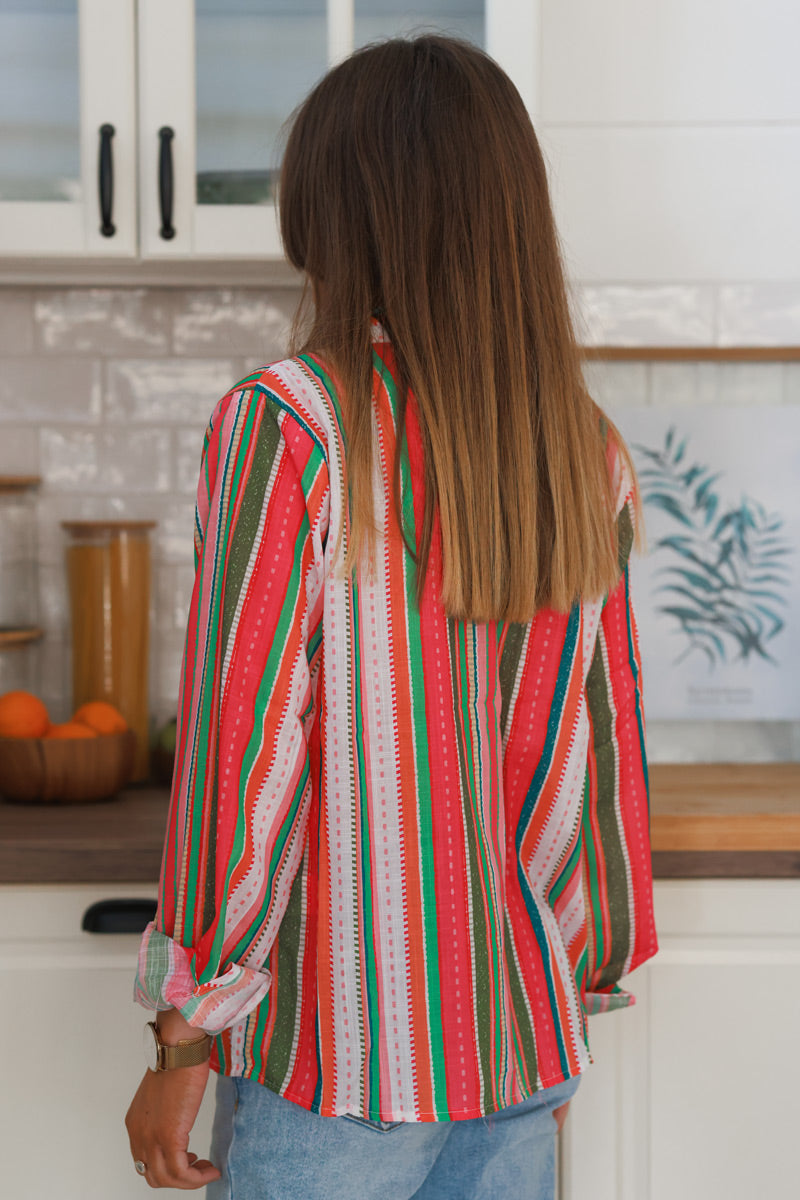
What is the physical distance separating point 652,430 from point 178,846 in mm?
1169

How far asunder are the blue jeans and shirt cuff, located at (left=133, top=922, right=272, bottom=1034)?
96 mm

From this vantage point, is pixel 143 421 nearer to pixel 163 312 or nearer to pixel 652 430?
pixel 163 312

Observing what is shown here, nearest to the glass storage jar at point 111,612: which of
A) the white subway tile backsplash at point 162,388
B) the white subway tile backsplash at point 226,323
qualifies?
the white subway tile backsplash at point 162,388

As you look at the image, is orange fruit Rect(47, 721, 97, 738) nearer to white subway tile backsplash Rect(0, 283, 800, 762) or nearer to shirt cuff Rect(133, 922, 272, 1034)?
white subway tile backsplash Rect(0, 283, 800, 762)

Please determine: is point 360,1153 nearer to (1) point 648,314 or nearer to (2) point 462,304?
(2) point 462,304

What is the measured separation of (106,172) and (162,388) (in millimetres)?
405

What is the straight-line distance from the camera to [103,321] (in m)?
1.72

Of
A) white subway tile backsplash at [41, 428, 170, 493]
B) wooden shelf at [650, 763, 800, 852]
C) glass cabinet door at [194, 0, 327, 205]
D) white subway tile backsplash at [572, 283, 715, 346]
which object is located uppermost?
glass cabinet door at [194, 0, 327, 205]

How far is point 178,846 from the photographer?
0.78m

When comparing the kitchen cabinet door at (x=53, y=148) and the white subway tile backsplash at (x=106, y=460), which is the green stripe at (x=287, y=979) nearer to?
the kitchen cabinet door at (x=53, y=148)

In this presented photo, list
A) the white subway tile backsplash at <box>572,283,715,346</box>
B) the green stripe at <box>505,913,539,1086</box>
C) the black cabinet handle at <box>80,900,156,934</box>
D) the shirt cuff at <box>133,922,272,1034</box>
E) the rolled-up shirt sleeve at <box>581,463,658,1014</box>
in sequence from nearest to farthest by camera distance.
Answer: the shirt cuff at <box>133,922,272,1034</box> → the green stripe at <box>505,913,539,1086</box> → the rolled-up shirt sleeve at <box>581,463,658,1014</box> → the black cabinet handle at <box>80,900,156,934</box> → the white subway tile backsplash at <box>572,283,715,346</box>

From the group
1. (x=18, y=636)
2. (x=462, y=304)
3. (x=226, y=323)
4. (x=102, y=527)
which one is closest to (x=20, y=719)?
(x=18, y=636)

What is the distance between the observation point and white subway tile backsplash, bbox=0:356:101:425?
172cm

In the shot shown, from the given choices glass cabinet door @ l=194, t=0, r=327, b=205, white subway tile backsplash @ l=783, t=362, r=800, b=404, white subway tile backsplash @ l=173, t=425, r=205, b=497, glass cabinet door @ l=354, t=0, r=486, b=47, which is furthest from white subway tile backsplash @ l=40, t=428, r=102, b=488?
white subway tile backsplash @ l=783, t=362, r=800, b=404
